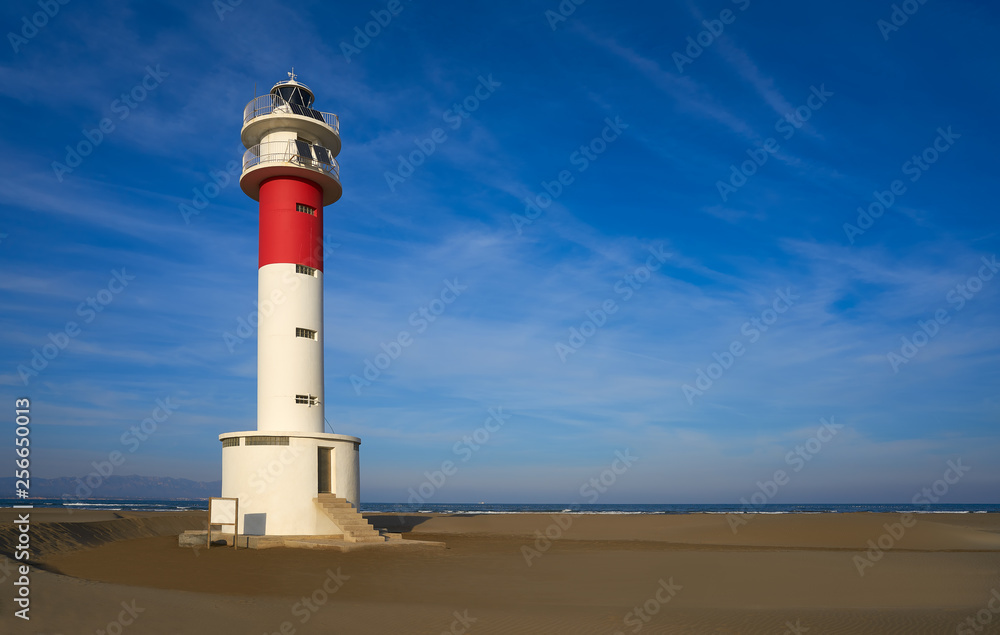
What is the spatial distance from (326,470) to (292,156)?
30.2 ft

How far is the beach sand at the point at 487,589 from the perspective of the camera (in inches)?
340

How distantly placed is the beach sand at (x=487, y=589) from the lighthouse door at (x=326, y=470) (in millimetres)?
2959

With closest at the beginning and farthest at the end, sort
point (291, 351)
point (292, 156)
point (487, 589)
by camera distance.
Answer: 1. point (487, 589)
2. point (291, 351)
3. point (292, 156)

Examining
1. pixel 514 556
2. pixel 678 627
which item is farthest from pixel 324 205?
pixel 678 627

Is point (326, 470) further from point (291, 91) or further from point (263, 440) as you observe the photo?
point (291, 91)

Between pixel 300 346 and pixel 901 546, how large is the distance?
805 inches

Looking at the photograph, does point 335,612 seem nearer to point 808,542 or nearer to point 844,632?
point 844,632

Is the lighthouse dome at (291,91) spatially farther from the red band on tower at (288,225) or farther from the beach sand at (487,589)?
the beach sand at (487,589)

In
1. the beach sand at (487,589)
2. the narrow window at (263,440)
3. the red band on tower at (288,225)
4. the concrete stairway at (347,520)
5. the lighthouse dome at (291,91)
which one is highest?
the lighthouse dome at (291,91)

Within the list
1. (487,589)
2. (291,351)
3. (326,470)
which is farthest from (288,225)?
(487,589)

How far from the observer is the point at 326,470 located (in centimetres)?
Answer: 2027

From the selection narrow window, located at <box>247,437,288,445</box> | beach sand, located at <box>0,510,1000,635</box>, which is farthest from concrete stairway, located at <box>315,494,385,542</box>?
narrow window, located at <box>247,437,288,445</box>

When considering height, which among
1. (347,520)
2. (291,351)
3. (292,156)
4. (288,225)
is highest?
(292,156)

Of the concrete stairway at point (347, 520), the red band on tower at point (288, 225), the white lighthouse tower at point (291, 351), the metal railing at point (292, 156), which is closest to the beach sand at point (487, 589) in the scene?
the concrete stairway at point (347, 520)
